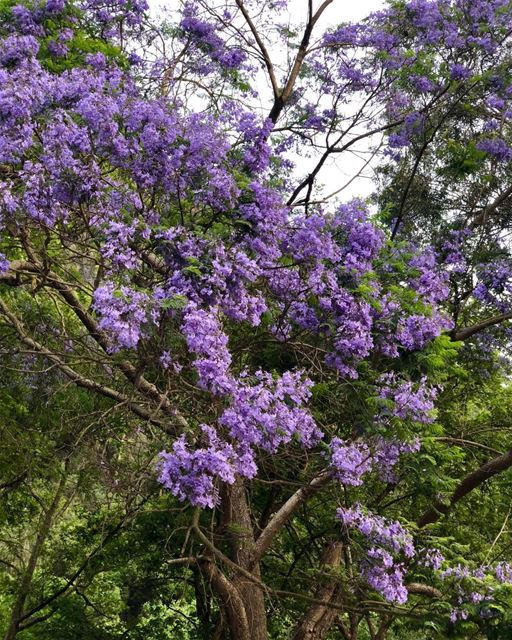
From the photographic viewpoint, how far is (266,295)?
6230 millimetres

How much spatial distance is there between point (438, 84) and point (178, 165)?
14.5 feet

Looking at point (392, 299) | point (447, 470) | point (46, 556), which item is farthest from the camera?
point (46, 556)

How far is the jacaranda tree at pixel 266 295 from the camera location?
4891 millimetres

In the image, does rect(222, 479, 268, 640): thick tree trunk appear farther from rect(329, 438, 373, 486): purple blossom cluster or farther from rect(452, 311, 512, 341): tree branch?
rect(452, 311, 512, 341): tree branch

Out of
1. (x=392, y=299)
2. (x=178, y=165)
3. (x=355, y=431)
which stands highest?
(x=178, y=165)

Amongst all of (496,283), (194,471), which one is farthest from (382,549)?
(496,283)

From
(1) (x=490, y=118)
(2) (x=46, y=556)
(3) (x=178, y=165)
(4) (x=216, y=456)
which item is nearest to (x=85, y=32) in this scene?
(3) (x=178, y=165)

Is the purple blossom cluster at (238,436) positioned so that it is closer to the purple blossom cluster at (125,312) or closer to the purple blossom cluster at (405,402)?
the purple blossom cluster at (125,312)

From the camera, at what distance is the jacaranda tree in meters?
4.89

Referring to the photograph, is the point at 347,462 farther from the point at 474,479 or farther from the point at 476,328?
the point at 476,328

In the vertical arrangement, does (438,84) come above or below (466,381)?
above

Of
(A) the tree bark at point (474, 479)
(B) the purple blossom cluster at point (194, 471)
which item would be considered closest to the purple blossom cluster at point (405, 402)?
(B) the purple blossom cluster at point (194, 471)

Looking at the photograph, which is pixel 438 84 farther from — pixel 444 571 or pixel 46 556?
pixel 46 556

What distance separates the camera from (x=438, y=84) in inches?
343
